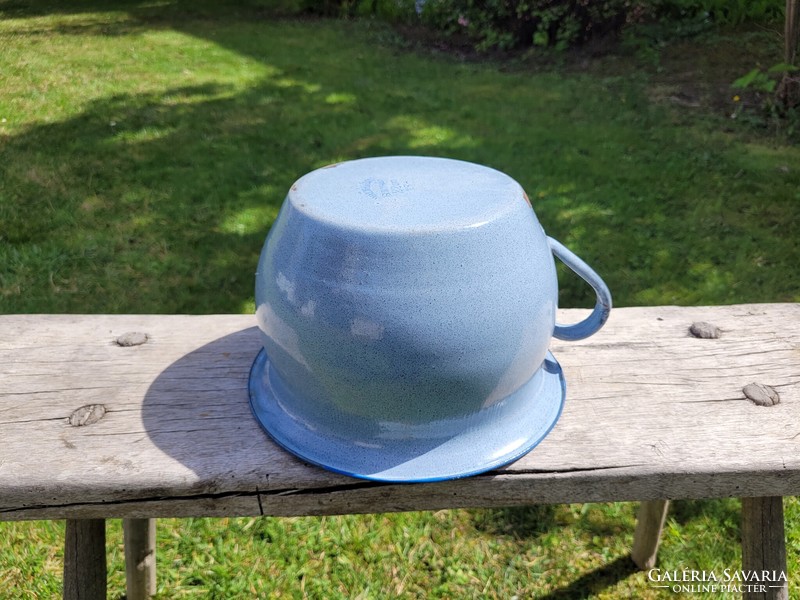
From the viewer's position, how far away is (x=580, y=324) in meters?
1.46

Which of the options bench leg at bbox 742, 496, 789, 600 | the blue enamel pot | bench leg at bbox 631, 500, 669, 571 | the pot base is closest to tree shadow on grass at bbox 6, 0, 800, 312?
bench leg at bbox 631, 500, 669, 571

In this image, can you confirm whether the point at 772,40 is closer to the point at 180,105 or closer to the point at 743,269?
the point at 743,269

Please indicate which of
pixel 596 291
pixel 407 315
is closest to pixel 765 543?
pixel 596 291

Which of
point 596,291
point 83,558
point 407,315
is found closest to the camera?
point 407,315

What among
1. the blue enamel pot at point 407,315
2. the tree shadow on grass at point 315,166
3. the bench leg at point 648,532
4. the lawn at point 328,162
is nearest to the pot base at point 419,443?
the blue enamel pot at point 407,315

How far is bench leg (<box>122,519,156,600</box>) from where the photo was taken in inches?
78.0

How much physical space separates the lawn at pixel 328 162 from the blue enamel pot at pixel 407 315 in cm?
120

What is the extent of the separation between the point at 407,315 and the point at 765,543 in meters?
1.22

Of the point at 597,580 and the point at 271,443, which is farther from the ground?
the point at 271,443

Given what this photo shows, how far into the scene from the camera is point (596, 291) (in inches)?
53.2

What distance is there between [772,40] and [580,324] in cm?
628

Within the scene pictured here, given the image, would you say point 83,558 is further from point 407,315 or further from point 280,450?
point 407,315

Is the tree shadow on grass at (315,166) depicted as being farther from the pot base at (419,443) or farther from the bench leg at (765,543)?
the pot base at (419,443)

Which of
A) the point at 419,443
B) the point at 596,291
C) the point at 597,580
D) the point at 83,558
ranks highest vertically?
the point at 596,291
